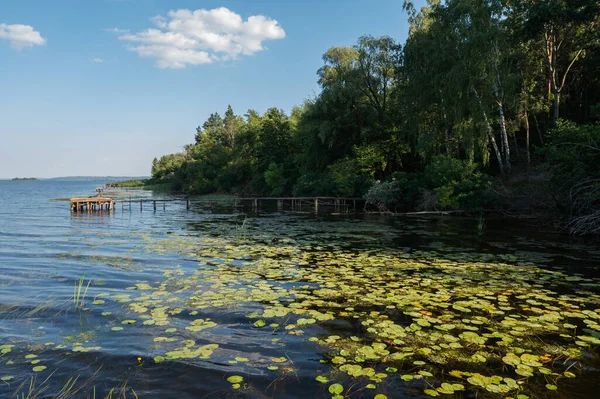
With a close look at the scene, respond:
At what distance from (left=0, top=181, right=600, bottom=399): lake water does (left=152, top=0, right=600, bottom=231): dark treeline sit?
9261 mm

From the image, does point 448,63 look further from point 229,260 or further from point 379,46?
point 229,260

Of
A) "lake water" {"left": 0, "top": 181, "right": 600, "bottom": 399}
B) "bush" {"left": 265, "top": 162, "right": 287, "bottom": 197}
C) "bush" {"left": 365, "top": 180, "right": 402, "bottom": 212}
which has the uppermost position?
"bush" {"left": 265, "top": 162, "right": 287, "bottom": 197}

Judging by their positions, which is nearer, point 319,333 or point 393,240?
point 319,333

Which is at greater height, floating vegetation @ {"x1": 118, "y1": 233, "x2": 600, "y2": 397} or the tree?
the tree

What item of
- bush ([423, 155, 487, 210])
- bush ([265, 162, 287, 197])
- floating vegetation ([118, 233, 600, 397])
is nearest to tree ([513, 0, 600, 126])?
bush ([423, 155, 487, 210])

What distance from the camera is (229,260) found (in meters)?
11.3

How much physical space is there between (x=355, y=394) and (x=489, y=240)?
13.5 m

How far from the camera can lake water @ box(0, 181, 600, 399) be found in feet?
14.1

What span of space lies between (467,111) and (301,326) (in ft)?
79.7

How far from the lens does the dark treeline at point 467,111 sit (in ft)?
56.0

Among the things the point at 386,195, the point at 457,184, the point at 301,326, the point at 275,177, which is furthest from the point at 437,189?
the point at 275,177

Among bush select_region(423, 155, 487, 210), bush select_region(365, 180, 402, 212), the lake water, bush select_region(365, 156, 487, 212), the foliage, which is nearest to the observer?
the lake water

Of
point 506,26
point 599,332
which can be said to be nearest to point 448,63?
point 506,26

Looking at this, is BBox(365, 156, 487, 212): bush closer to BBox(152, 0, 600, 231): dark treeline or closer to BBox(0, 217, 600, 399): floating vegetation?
BBox(152, 0, 600, 231): dark treeline
